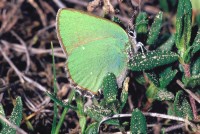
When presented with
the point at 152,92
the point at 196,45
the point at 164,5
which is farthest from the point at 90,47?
the point at 164,5

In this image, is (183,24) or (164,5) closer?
(183,24)

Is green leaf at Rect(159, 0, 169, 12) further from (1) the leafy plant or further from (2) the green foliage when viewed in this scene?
(2) the green foliage

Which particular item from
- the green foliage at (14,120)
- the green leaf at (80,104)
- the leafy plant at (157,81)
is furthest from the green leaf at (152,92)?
the green foliage at (14,120)

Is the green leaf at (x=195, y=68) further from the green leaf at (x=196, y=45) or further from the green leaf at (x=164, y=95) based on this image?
the green leaf at (x=164, y=95)

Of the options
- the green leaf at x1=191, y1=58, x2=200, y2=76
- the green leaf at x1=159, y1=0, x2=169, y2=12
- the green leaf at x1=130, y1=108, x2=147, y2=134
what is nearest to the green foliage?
the green leaf at x1=130, y1=108, x2=147, y2=134

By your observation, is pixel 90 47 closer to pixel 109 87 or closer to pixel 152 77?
pixel 109 87

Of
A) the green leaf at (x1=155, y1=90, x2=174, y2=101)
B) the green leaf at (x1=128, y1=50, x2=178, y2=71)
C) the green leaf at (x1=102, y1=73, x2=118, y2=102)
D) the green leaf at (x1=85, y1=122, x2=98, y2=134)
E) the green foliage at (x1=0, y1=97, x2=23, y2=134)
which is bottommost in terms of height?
the green leaf at (x1=85, y1=122, x2=98, y2=134)
